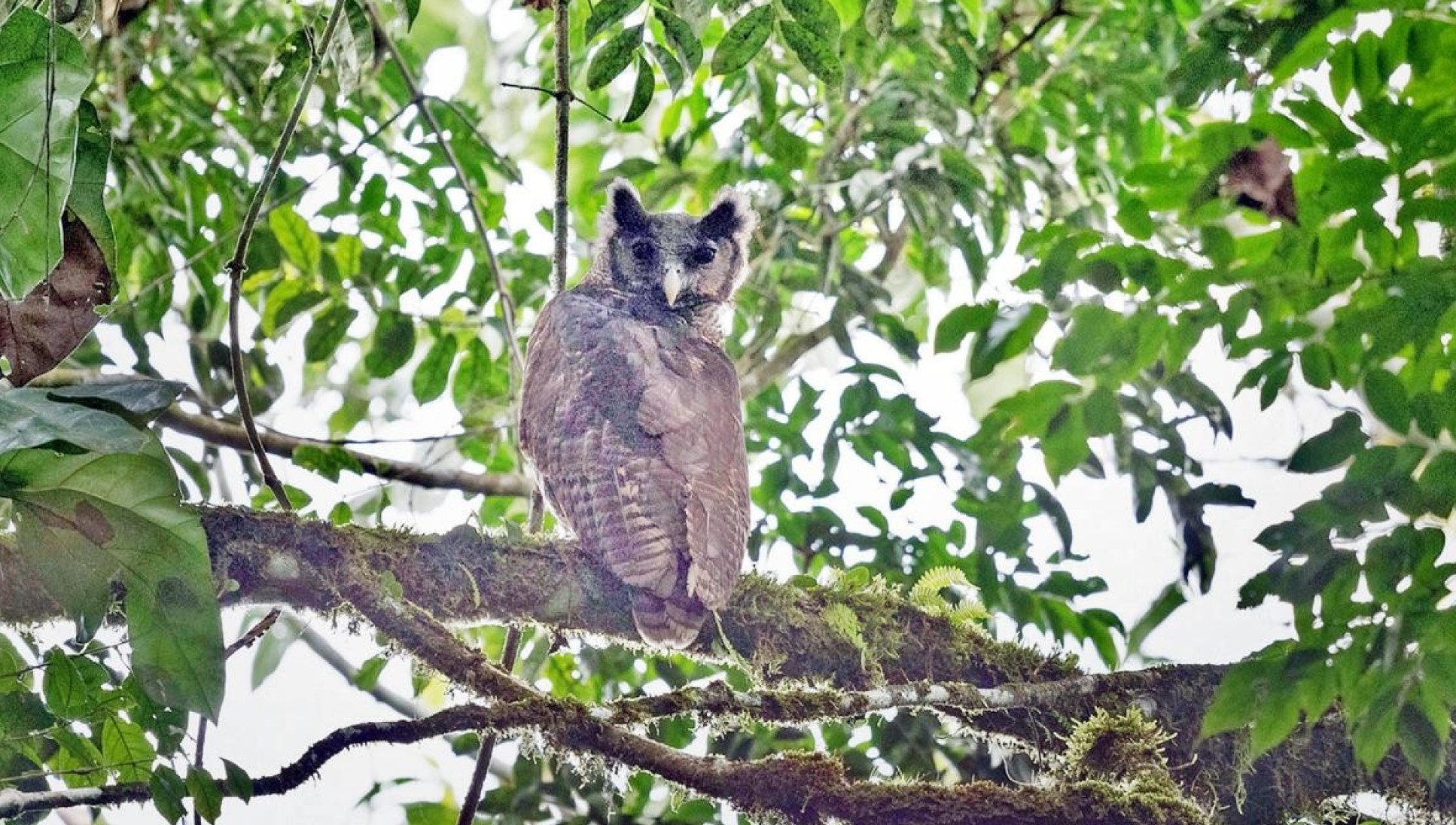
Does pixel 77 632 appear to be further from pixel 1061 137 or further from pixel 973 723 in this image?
pixel 1061 137

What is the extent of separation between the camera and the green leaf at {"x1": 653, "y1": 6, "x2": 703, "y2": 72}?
174 centimetres

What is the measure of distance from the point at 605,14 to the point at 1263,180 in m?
1.29

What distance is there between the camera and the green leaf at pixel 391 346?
3076 mm

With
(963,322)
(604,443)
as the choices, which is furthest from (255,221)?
(963,322)

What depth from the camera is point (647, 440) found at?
2330 mm

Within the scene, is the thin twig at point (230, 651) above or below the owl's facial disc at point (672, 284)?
below

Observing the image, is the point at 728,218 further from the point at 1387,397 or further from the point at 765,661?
the point at 1387,397

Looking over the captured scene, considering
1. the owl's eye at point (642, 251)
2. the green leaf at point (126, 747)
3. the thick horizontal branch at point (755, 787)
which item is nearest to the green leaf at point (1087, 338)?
the thick horizontal branch at point (755, 787)

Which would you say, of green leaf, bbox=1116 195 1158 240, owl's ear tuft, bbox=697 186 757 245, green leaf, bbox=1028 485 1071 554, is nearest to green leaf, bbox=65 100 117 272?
green leaf, bbox=1116 195 1158 240

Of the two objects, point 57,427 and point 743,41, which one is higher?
point 743,41

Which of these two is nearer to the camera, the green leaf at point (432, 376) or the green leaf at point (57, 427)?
the green leaf at point (57, 427)

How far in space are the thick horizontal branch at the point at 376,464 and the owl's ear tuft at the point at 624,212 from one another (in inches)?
27.2

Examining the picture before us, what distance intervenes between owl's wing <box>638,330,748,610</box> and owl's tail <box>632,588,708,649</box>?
0.02 m

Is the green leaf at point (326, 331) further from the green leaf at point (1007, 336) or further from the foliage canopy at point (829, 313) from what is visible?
the green leaf at point (1007, 336)
